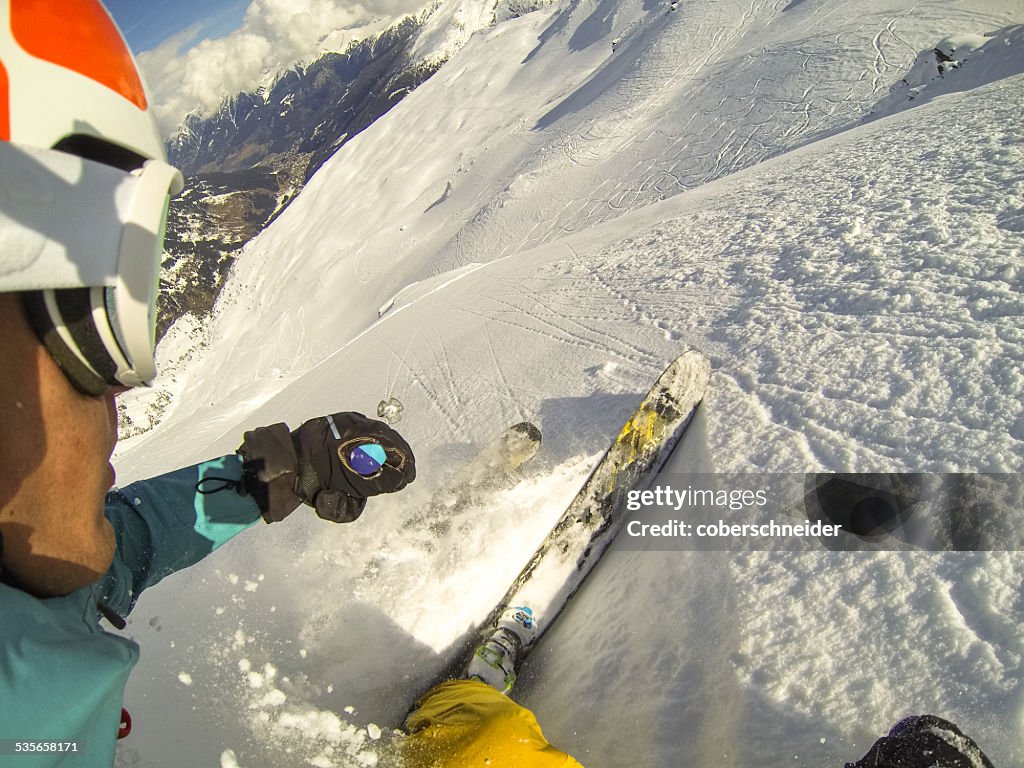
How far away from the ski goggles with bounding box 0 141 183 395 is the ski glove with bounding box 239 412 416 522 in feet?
3.22

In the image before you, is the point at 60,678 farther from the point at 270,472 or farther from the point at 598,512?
the point at 598,512

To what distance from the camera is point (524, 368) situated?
14.3 ft

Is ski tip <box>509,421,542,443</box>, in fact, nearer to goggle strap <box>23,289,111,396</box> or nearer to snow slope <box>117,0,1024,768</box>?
snow slope <box>117,0,1024,768</box>

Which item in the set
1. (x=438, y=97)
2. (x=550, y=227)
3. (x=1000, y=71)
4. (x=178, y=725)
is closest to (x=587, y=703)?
(x=178, y=725)

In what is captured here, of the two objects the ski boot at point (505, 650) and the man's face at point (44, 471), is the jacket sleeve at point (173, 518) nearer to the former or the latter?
the man's face at point (44, 471)

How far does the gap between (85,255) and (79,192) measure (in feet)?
0.43

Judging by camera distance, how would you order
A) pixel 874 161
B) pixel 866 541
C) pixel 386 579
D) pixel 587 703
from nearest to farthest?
pixel 866 541, pixel 587 703, pixel 386 579, pixel 874 161

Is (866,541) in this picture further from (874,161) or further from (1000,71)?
(1000,71)

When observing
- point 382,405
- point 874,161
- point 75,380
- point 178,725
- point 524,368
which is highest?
point 75,380

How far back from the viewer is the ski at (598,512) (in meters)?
2.83

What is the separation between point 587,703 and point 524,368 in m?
2.61

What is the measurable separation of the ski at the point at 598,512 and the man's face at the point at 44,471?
2.12 meters

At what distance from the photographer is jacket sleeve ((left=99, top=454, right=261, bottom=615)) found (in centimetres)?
189

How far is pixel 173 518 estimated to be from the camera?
202 centimetres
